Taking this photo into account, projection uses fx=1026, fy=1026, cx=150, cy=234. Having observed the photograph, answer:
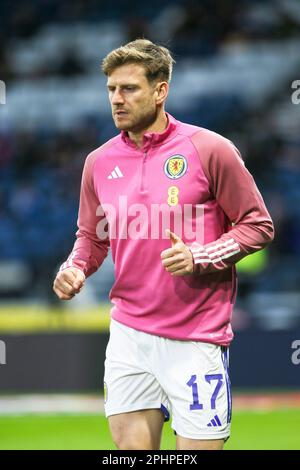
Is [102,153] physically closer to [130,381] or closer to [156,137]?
[156,137]

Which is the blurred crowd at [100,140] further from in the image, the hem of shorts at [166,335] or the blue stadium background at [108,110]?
the hem of shorts at [166,335]

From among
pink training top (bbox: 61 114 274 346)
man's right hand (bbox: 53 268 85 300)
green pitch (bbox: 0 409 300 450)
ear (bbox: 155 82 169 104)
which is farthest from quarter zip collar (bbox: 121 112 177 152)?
green pitch (bbox: 0 409 300 450)

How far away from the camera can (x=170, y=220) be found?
179 inches

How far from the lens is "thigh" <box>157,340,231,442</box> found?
447cm

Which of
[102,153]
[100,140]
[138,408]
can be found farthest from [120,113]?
[100,140]

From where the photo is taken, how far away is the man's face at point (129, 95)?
4613 millimetres

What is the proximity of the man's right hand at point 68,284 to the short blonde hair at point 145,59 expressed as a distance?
0.93 m

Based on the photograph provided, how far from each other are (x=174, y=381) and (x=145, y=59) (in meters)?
1.45

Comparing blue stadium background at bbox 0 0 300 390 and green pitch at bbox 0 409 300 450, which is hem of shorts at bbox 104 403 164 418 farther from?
blue stadium background at bbox 0 0 300 390

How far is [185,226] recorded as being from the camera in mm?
4574

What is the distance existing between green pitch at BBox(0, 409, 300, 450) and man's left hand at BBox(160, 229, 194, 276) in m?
4.24

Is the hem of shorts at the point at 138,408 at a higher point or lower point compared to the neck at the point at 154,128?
lower

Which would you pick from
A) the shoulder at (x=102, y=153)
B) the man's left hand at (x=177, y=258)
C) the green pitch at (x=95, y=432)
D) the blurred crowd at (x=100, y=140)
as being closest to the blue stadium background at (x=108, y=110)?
the blurred crowd at (x=100, y=140)
